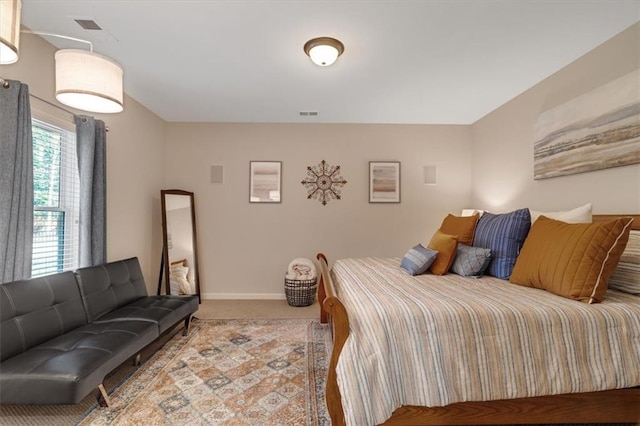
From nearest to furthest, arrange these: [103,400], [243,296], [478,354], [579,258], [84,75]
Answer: [478,354], [84,75], [579,258], [103,400], [243,296]

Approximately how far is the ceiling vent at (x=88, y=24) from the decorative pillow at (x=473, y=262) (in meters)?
3.38

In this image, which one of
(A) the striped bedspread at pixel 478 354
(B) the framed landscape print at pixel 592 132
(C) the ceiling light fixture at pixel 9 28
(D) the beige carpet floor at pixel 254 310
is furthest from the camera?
(D) the beige carpet floor at pixel 254 310

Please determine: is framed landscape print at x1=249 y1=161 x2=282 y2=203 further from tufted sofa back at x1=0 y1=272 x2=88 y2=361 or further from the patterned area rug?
tufted sofa back at x1=0 y1=272 x2=88 y2=361

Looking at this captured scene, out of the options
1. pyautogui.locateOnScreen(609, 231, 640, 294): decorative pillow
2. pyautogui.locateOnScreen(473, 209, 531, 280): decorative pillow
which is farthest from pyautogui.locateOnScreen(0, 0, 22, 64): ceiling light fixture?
pyautogui.locateOnScreen(609, 231, 640, 294): decorative pillow

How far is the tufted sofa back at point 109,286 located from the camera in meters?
2.34

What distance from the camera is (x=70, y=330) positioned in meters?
2.10

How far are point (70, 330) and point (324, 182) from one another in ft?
10.3

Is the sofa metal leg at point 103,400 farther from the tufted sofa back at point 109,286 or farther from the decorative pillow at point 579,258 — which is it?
the decorative pillow at point 579,258

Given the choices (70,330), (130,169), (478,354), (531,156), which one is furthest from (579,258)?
(130,169)

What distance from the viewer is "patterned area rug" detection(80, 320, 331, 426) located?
175 cm

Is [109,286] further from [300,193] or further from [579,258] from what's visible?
[579,258]

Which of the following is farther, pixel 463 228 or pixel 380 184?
pixel 380 184

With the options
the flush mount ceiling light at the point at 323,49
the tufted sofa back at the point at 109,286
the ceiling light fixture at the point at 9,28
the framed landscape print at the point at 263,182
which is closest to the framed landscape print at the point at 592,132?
the flush mount ceiling light at the point at 323,49

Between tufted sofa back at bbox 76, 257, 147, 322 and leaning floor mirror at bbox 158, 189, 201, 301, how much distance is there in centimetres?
66
